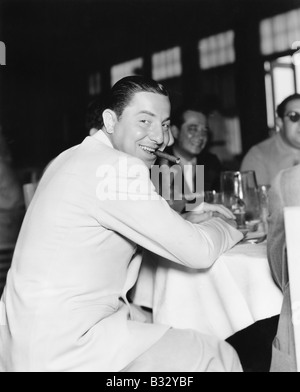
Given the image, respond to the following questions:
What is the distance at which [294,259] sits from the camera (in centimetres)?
110

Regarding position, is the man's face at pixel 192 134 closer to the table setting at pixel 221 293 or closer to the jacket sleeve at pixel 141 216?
the table setting at pixel 221 293

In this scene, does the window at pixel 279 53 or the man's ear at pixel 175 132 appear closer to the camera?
the man's ear at pixel 175 132

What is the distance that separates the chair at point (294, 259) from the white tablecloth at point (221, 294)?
15cm

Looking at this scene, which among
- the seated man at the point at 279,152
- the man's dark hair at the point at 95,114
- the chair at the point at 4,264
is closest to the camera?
the man's dark hair at the point at 95,114

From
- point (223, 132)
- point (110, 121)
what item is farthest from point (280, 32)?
point (110, 121)

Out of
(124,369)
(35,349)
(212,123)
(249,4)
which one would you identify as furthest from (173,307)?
(249,4)

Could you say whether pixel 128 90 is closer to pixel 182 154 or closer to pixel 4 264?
pixel 182 154

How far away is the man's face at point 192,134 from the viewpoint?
285 centimetres

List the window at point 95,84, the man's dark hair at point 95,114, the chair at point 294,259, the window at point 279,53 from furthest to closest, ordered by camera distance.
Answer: the window at point 95,84 < the window at point 279,53 < the man's dark hair at point 95,114 < the chair at point 294,259

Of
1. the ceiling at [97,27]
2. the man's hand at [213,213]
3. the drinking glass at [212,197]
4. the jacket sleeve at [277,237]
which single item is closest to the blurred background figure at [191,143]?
the drinking glass at [212,197]

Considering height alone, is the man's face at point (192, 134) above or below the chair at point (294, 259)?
above

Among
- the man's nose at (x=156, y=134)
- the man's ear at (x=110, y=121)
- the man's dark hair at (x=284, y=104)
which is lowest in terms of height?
the man's nose at (x=156, y=134)

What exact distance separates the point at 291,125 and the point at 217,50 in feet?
8.22

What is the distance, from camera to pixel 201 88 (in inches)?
205
